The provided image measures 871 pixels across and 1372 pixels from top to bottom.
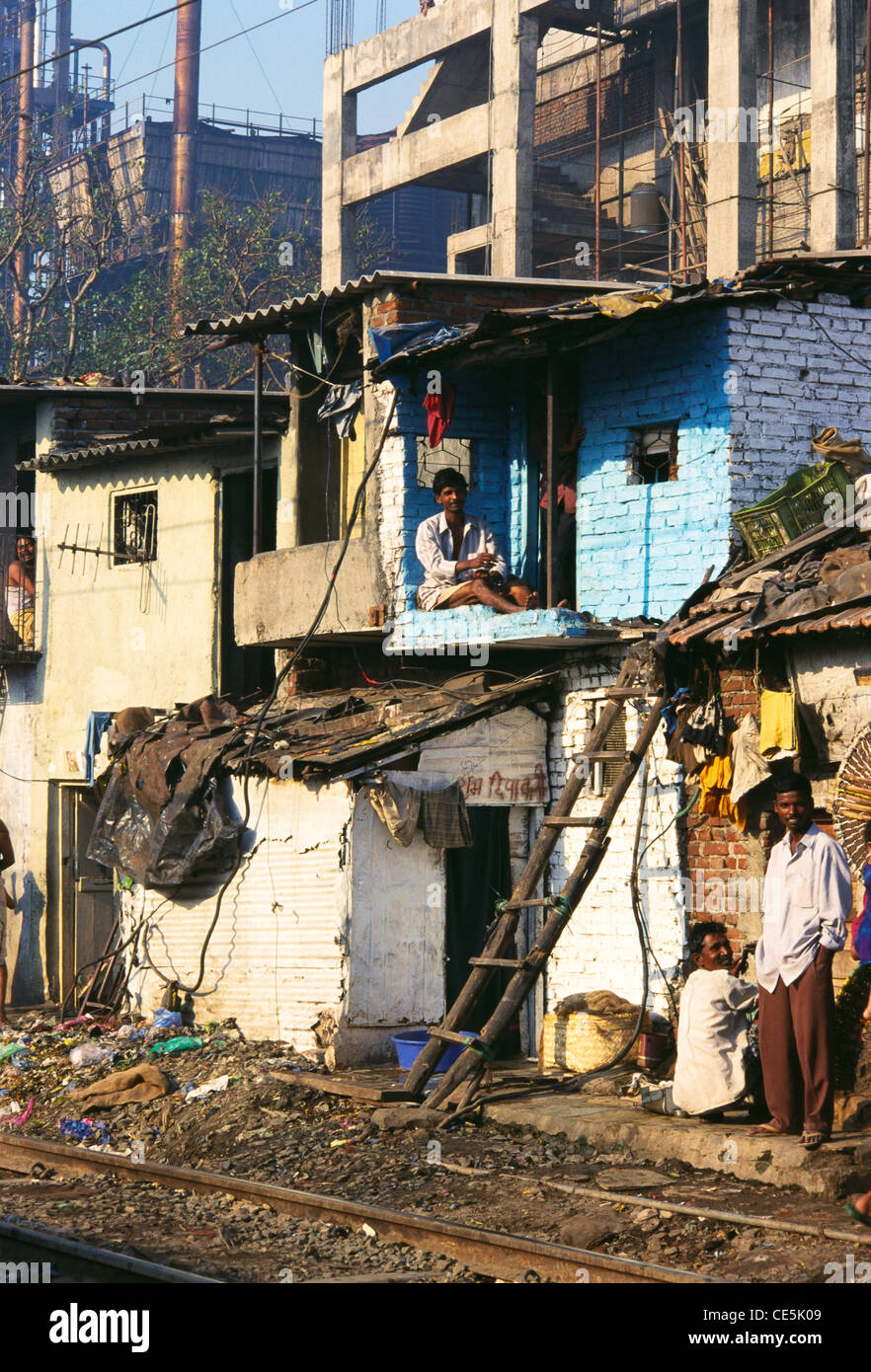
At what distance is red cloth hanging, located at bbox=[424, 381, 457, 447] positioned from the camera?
14.0 m

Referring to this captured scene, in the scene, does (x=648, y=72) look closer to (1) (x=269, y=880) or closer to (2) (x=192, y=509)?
(2) (x=192, y=509)

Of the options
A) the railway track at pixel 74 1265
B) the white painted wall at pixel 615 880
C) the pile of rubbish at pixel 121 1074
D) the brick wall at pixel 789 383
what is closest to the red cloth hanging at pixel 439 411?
the white painted wall at pixel 615 880

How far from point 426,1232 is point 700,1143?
1939mm

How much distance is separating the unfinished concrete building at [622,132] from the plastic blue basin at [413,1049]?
1467cm

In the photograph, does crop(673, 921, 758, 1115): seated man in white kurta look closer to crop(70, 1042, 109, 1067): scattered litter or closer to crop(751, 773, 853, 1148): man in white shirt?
crop(751, 773, 853, 1148): man in white shirt

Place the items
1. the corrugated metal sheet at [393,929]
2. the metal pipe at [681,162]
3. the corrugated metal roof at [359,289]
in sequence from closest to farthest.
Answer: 1. the corrugated metal sheet at [393,929]
2. the corrugated metal roof at [359,289]
3. the metal pipe at [681,162]

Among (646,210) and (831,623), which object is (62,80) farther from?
(831,623)

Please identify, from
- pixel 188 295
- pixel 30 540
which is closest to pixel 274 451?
pixel 30 540

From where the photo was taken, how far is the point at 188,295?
3841 cm

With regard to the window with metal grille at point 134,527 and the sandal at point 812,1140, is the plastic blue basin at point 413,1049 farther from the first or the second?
the window with metal grille at point 134,527

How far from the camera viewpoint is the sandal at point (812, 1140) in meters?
8.98

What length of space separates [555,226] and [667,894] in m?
20.6

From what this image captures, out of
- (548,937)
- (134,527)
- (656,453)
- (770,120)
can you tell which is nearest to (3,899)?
(134,527)

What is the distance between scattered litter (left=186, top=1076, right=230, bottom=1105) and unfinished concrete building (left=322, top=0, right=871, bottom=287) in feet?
51.0
